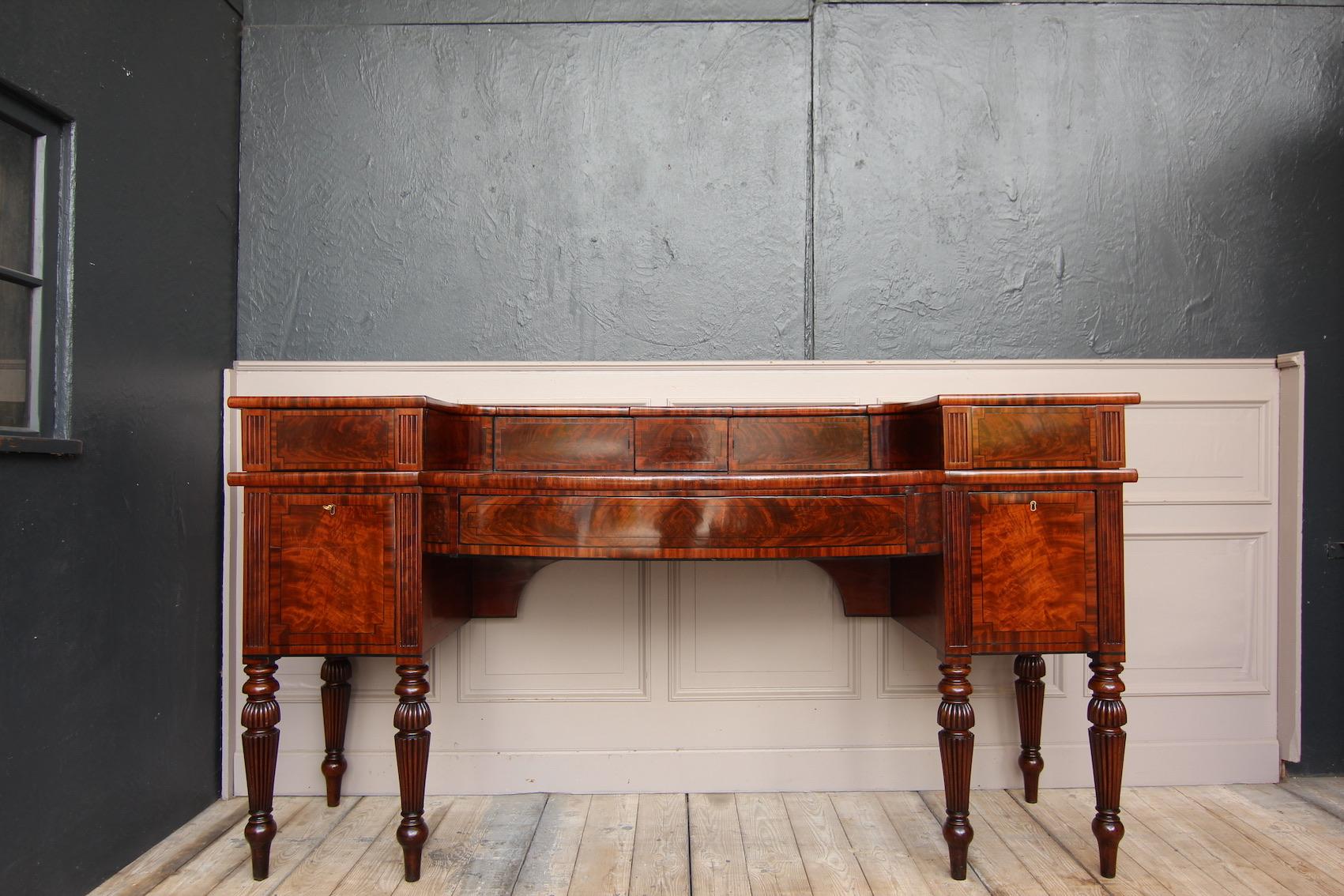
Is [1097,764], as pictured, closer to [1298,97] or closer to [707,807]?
[707,807]

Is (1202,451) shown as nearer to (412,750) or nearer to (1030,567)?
(1030,567)

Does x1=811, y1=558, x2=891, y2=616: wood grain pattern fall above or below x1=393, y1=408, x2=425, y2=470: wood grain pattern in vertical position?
below

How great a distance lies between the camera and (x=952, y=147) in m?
2.40

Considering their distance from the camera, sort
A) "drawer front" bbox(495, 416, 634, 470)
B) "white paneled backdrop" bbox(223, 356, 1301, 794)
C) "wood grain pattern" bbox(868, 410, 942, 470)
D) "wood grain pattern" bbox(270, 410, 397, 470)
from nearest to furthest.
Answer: "wood grain pattern" bbox(270, 410, 397, 470)
"wood grain pattern" bbox(868, 410, 942, 470)
"drawer front" bbox(495, 416, 634, 470)
"white paneled backdrop" bbox(223, 356, 1301, 794)

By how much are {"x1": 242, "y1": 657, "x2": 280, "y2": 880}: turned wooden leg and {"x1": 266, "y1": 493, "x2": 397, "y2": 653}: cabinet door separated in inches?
5.0

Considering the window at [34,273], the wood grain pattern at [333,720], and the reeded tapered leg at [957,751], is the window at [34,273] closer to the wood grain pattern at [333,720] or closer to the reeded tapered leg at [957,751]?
the wood grain pattern at [333,720]

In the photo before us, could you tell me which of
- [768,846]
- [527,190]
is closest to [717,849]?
[768,846]

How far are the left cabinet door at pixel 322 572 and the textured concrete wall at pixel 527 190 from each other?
0.76 metres

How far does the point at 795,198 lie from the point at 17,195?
77.2 inches

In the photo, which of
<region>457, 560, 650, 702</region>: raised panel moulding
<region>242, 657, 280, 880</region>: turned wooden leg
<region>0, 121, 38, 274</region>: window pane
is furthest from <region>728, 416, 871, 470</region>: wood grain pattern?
<region>0, 121, 38, 274</region>: window pane

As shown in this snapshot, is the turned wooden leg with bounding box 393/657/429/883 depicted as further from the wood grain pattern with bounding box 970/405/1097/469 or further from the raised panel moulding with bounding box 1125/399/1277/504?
the raised panel moulding with bounding box 1125/399/1277/504

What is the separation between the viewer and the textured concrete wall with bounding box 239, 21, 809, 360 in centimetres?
236

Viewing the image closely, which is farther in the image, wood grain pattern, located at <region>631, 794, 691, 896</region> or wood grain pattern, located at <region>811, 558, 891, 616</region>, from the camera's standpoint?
wood grain pattern, located at <region>811, 558, 891, 616</region>

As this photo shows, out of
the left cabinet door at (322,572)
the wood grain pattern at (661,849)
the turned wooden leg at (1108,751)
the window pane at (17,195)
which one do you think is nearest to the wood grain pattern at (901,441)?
the turned wooden leg at (1108,751)
